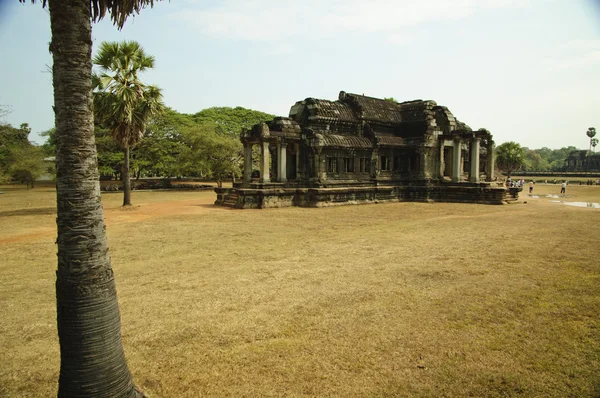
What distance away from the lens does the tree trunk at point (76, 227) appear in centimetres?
311

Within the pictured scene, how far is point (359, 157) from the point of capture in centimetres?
2486

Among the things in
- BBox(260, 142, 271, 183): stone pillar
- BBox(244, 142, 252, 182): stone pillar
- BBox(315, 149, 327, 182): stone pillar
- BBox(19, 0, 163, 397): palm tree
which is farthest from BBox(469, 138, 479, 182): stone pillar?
BBox(19, 0, 163, 397): palm tree

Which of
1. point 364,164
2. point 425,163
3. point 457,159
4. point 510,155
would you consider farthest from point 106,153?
point 510,155

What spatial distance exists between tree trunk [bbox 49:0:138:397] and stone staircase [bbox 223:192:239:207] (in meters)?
17.8

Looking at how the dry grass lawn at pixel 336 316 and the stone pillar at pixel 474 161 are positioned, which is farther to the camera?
the stone pillar at pixel 474 161

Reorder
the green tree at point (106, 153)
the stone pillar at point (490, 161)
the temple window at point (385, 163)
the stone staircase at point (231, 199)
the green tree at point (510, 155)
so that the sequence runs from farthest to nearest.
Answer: the green tree at point (510, 155) → the green tree at point (106, 153) → the temple window at point (385, 163) → the stone pillar at point (490, 161) → the stone staircase at point (231, 199)

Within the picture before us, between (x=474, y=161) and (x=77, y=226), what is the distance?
26.2 m

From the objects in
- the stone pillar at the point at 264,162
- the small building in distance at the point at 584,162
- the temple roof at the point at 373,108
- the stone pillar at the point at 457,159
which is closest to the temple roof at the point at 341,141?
the temple roof at the point at 373,108

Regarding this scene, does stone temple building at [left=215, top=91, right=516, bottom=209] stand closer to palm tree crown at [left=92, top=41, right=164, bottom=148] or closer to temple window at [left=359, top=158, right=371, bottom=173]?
temple window at [left=359, top=158, right=371, bottom=173]

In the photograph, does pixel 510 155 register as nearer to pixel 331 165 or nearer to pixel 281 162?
pixel 331 165

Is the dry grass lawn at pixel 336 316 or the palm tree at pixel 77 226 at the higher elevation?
the palm tree at pixel 77 226

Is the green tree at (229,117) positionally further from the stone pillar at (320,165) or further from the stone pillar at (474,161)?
the stone pillar at (474,161)

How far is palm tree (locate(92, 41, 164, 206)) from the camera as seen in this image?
1819 cm

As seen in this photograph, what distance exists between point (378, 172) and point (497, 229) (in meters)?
13.4
